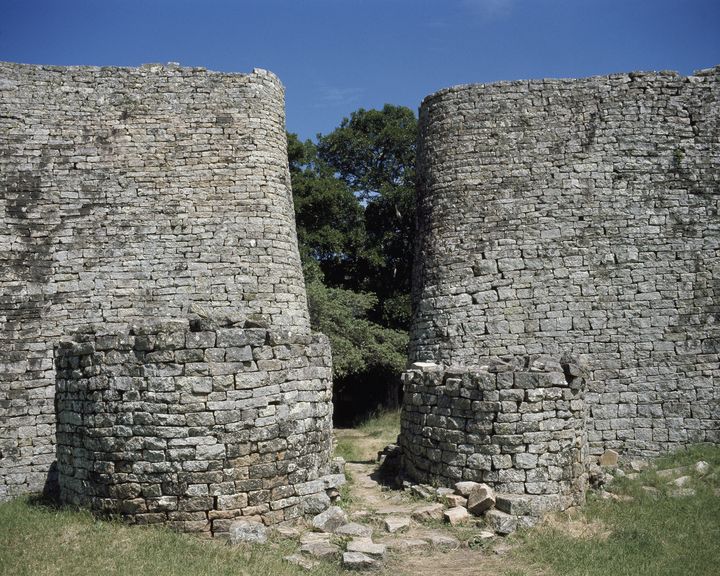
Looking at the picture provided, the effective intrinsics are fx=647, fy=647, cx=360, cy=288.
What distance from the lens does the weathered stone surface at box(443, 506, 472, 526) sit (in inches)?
309

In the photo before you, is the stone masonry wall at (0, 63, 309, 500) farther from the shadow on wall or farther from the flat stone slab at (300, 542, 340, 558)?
the shadow on wall

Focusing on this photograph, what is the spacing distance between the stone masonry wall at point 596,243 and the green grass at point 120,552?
6230 mm

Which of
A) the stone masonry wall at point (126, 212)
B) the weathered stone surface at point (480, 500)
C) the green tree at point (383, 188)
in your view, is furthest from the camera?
the green tree at point (383, 188)

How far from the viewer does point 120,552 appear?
6.46 meters

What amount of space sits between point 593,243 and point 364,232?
568 inches

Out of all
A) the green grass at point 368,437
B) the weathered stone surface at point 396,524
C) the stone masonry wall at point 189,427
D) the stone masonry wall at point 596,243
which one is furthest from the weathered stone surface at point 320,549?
the green grass at point 368,437

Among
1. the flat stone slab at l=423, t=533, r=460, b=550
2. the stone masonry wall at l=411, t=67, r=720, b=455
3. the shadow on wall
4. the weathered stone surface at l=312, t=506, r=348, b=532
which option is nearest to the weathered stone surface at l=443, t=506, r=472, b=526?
the flat stone slab at l=423, t=533, r=460, b=550

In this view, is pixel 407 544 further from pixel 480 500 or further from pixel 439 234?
pixel 439 234

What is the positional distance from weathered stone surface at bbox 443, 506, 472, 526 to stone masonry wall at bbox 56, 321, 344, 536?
165 centimetres

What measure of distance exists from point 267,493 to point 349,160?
2200cm

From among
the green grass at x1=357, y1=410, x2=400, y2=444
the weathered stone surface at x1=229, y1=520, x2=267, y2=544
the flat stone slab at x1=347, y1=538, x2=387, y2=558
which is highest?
the weathered stone surface at x1=229, y1=520, x2=267, y2=544

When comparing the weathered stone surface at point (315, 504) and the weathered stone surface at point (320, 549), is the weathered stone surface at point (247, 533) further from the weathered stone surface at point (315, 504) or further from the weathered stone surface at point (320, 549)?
the weathered stone surface at point (315, 504)

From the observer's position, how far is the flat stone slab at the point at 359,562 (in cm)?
656

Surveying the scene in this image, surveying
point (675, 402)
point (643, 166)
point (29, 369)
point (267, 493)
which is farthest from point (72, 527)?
point (643, 166)
